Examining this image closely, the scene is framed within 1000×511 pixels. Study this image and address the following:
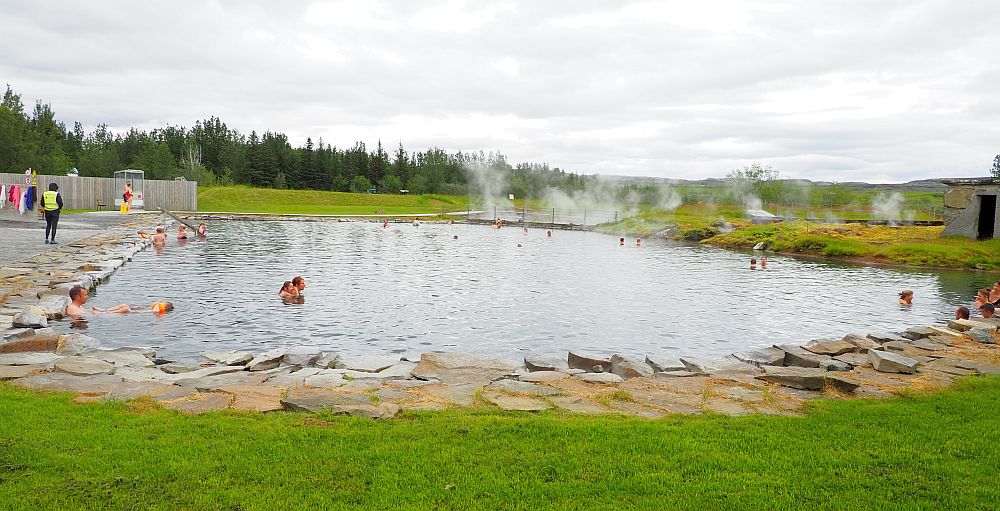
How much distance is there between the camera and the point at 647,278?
75.4ft

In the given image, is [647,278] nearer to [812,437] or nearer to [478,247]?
[478,247]

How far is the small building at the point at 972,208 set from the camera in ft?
108

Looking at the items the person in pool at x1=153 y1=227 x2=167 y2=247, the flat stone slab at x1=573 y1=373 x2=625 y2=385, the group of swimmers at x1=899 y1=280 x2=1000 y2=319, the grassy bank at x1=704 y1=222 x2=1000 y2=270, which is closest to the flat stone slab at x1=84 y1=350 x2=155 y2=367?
the flat stone slab at x1=573 y1=373 x2=625 y2=385

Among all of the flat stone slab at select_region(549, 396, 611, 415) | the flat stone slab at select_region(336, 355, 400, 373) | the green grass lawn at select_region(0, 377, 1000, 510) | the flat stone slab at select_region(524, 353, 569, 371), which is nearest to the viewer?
the green grass lawn at select_region(0, 377, 1000, 510)

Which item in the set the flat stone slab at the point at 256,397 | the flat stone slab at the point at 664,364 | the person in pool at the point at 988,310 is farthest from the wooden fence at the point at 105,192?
the person in pool at the point at 988,310

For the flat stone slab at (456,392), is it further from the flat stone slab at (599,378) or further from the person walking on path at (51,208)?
the person walking on path at (51,208)

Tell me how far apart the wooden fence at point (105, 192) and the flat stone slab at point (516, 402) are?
42675 millimetres

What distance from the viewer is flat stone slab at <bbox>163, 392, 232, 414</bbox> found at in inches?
257

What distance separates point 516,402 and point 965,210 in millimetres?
35015

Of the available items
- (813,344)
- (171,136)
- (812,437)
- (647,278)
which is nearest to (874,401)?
(812,437)

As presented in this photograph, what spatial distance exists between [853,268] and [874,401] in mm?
23885

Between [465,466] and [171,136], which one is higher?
[171,136]

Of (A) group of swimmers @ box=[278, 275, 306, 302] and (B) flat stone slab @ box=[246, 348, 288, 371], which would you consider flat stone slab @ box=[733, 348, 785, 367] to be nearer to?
(B) flat stone slab @ box=[246, 348, 288, 371]

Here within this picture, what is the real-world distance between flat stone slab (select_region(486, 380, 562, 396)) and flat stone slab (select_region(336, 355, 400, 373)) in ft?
6.22
